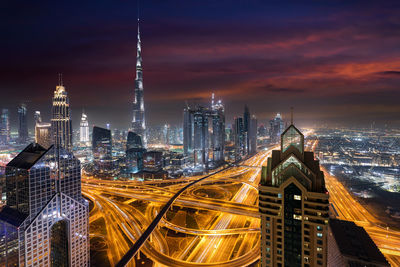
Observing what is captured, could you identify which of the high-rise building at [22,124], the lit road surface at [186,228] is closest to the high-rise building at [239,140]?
the lit road surface at [186,228]

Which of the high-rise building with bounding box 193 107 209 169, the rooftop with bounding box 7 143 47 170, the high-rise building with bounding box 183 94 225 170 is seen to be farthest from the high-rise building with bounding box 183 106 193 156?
the rooftop with bounding box 7 143 47 170

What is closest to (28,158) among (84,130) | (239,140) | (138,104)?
(239,140)

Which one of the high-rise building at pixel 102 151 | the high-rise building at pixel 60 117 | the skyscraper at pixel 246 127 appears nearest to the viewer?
the high-rise building at pixel 102 151

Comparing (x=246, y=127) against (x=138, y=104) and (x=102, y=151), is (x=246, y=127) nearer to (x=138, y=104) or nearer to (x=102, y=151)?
(x=138, y=104)

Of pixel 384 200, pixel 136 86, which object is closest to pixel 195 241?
pixel 384 200

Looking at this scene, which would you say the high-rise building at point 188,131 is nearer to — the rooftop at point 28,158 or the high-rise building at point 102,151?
the high-rise building at point 102,151
